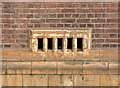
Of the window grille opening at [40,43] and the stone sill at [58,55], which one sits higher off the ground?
the window grille opening at [40,43]

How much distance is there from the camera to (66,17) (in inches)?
170

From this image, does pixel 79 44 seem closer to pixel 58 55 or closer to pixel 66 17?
pixel 58 55

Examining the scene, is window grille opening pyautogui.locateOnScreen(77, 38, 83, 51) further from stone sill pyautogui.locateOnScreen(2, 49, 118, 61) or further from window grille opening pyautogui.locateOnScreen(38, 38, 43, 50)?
window grille opening pyautogui.locateOnScreen(38, 38, 43, 50)

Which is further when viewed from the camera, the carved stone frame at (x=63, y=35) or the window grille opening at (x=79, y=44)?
the window grille opening at (x=79, y=44)

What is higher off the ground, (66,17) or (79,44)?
(66,17)

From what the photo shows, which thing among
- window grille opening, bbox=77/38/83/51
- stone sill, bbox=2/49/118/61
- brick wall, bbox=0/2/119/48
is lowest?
stone sill, bbox=2/49/118/61

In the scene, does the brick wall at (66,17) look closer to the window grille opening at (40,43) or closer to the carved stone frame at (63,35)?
the carved stone frame at (63,35)

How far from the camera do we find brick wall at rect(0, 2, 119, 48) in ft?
14.1

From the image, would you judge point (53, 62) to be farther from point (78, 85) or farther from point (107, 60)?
point (107, 60)

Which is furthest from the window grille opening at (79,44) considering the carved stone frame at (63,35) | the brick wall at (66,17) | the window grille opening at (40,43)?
the window grille opening at (40,43)

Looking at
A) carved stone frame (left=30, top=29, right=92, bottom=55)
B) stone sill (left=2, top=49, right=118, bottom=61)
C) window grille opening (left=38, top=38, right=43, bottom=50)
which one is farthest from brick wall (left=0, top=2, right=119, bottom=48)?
window grille opening (left=38, top=38, right=43, bottom=50)

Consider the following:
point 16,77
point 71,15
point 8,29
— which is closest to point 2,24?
point 8,29

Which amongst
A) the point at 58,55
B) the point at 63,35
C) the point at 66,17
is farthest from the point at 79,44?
the point at 66,17

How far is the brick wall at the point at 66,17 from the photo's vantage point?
429 cm
